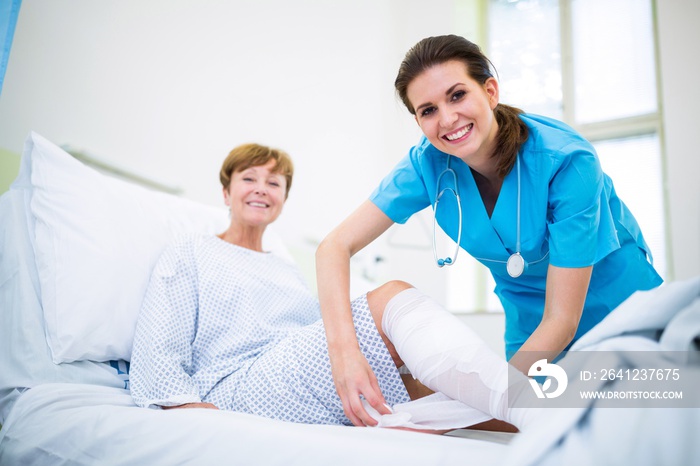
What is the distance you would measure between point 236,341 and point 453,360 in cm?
55

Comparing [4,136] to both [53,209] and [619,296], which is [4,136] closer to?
[53,209]

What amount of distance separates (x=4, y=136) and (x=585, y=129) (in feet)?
10.3

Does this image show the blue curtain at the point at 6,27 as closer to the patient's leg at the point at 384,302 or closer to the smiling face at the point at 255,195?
the smiling face at the point at 255,195

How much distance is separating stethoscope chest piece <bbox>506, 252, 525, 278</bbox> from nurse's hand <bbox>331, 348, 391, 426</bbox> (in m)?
0.35

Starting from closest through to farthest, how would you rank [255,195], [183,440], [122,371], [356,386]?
[183,440] → [356,386] → [122,371] → [255,195]

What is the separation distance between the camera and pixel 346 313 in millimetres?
958

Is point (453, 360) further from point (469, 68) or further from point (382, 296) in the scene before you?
point (469, 68)

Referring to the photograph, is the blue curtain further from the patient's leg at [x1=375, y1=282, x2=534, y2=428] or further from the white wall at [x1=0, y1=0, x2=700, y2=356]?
the patient's leg at [x1=375, y1=282, x2=534, y2=428]

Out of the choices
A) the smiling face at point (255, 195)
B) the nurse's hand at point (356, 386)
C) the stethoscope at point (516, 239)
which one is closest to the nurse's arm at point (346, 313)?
the nurse's hand at point (356, 386)

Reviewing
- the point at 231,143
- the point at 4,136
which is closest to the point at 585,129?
the point at 231,143

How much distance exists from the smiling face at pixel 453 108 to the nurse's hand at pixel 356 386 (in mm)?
448

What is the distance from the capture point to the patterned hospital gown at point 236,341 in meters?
0.95

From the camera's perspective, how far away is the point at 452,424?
2.63 ft

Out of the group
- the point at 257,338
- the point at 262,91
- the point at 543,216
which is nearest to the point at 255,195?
the point at 257,338
